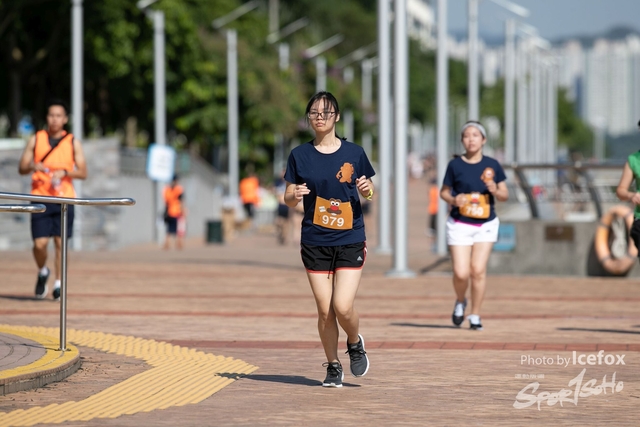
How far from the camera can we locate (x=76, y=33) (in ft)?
96.4

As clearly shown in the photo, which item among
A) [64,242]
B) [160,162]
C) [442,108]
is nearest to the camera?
[64,242]

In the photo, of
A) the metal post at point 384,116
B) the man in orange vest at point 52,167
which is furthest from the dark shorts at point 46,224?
the metal post at point 384,116

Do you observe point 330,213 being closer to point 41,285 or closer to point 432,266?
point 41,285

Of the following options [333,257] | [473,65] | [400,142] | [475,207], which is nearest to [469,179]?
[475,207]

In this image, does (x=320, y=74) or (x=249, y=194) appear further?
(x=320, y=74)

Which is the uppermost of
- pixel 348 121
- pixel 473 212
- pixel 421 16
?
pixel 421 16

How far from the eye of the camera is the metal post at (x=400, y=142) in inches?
→ 744

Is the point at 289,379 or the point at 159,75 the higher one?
the point at 159,75

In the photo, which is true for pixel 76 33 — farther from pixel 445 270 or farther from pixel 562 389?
pixel 562 389

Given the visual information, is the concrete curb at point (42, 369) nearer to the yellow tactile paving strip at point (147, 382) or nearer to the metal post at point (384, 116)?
the yellow tactile paving strip at point (147, 382)

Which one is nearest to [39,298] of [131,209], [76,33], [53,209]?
[53,209]

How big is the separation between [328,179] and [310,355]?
2.16m

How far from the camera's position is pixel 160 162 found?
33594 millimetres

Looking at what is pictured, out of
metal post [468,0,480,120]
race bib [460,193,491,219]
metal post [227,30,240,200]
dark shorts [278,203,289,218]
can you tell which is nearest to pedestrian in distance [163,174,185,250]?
dark shorts [278,203,289,218]
